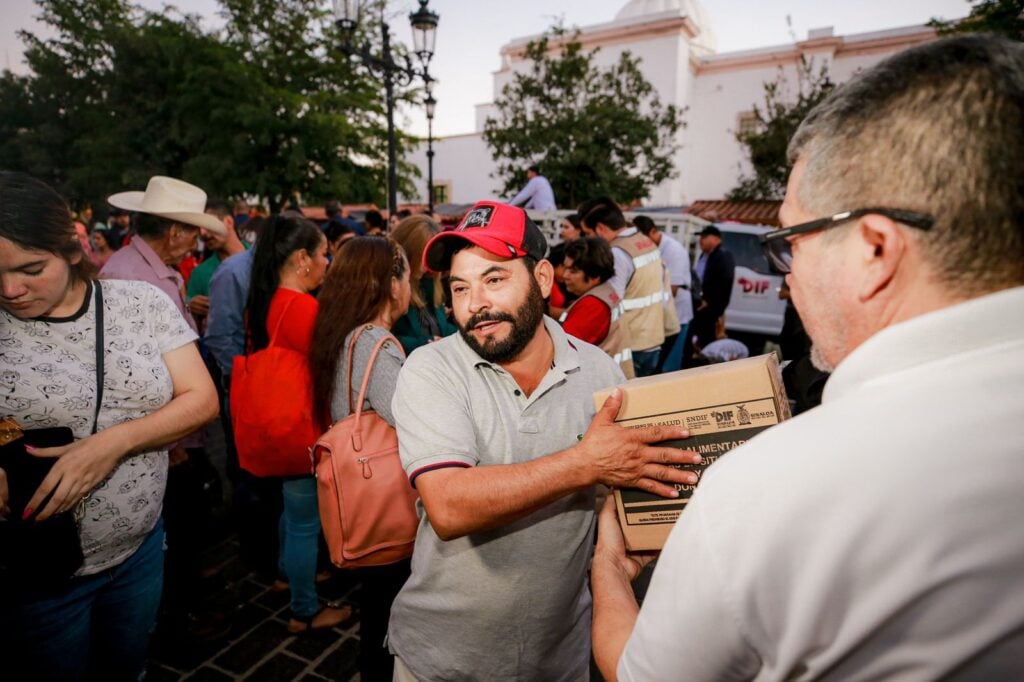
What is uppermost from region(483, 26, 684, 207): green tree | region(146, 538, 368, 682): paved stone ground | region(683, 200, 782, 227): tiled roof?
region(483, 26, 684, 207): green tree

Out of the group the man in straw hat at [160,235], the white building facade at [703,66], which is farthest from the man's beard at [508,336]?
the white building facade at [703,66]

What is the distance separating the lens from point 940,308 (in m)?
0.77

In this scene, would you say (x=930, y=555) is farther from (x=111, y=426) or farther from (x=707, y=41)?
(x=707, y=41)

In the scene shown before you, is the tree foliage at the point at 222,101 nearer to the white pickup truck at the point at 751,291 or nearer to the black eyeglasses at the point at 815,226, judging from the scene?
the white pickup truck at the point at 751,291

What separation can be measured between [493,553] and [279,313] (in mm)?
2141

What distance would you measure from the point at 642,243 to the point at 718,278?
358cm

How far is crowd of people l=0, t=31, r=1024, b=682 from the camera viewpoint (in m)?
0.69

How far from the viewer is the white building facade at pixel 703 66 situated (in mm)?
26406

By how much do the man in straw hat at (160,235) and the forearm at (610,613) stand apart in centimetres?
322

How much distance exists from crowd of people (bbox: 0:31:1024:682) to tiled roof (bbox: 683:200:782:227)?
21.2 meters

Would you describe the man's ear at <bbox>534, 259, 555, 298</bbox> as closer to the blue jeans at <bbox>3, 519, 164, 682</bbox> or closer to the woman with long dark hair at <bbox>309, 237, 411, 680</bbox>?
the woman with long dark hair at <bbox>309, 237, 411, 680</bbox>

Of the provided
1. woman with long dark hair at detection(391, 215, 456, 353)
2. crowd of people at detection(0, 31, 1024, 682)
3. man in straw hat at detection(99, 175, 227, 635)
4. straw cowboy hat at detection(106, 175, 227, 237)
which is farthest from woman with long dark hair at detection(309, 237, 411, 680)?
straw cowboy hat at detection(106, 175, 227, 237)

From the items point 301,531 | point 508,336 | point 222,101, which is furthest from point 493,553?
point 222,101

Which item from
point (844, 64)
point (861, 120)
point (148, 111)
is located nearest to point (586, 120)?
point (861, 120)
